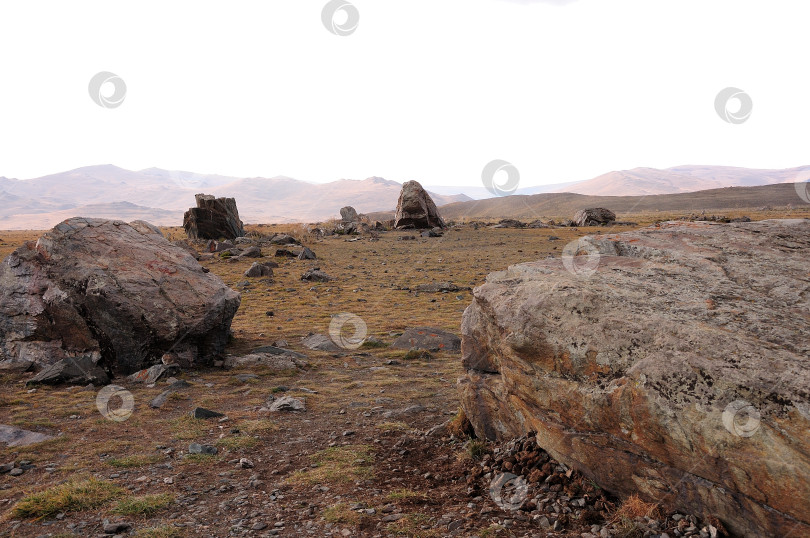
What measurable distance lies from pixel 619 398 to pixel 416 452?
379 cm

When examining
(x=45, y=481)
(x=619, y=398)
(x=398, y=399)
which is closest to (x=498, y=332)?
(x=619, y=398)

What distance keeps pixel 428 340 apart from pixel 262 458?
8089mm

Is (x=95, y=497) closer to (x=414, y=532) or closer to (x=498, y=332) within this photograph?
(x=414, y=532)

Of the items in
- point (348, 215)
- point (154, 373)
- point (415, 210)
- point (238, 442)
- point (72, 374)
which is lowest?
point (238, 442)

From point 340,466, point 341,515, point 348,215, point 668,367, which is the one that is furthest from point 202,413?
point 348,215

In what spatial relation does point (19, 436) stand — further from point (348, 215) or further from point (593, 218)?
point (593, 218)

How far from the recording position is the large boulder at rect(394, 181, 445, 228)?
180 ft

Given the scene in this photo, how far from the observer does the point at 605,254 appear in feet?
26.7

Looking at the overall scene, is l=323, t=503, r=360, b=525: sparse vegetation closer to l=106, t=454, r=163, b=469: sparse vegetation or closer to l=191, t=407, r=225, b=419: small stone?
l=106, t=454, r=163, b=469: sparse vegetation

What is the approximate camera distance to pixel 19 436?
8602mm

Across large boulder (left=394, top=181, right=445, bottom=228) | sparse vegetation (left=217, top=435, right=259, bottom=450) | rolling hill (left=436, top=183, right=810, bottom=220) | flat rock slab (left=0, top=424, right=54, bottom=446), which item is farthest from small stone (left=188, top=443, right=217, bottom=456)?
rolling hill (left=436, top=183, right=810, bottom=220)

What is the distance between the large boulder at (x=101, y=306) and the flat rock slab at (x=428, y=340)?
552 centimetres

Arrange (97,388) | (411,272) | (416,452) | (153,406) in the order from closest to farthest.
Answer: (416,452)
(153,406)
(97,388)
(411,272)

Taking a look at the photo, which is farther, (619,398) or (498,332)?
(498,332)
